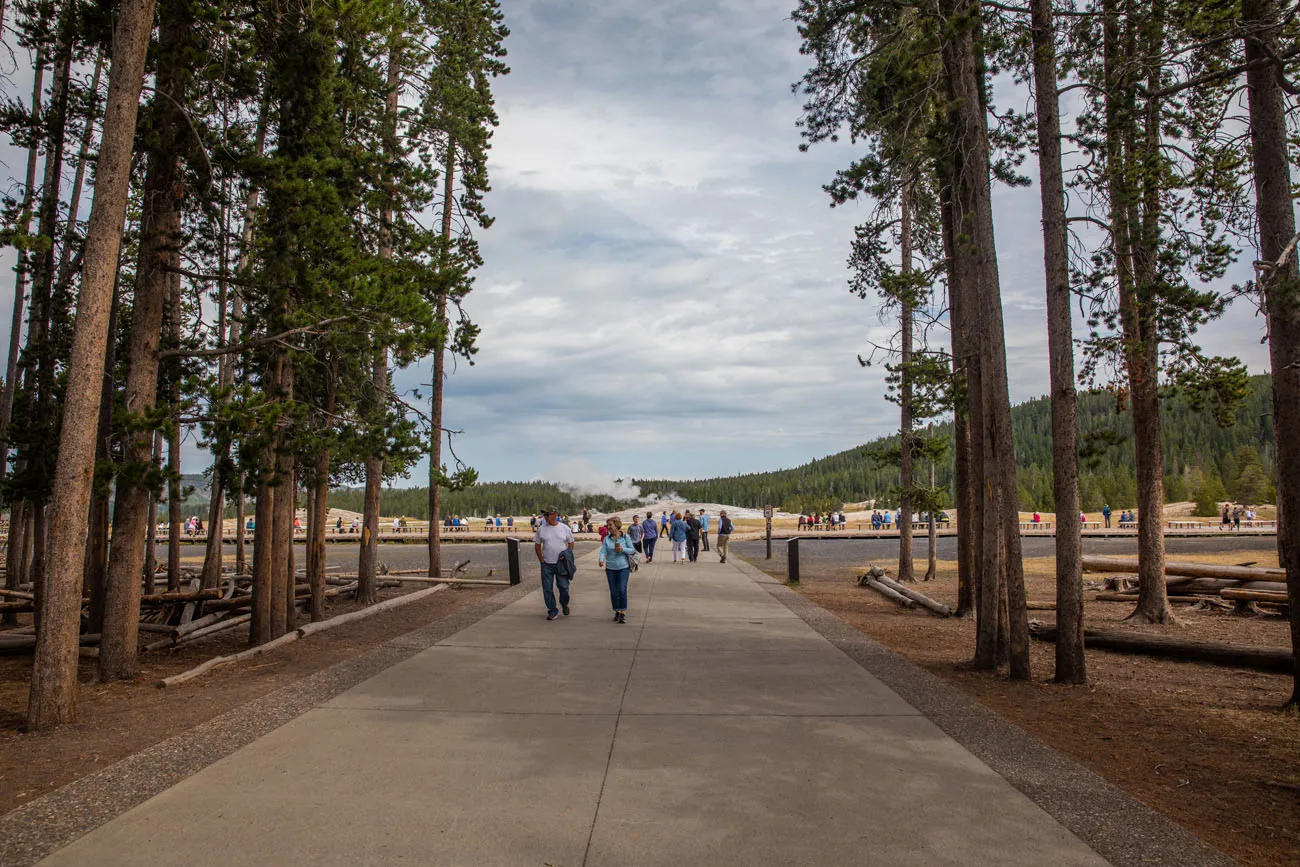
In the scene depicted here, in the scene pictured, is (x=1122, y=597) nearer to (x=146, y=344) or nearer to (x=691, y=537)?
(x=691, y=537)

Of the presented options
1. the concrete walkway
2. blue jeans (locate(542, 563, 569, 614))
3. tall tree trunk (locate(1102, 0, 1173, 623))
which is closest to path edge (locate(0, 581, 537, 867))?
the concrete walkway

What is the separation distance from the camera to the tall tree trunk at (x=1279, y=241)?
23.5 ft

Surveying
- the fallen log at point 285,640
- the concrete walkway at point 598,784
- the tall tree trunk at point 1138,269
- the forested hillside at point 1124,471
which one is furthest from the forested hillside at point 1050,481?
the concrete walkway at point 598,784

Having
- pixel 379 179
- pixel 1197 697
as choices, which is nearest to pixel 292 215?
pixel 379 179

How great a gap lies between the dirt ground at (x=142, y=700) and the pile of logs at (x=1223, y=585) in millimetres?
14136

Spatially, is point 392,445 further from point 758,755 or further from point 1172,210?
point 1172,210

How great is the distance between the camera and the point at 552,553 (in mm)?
13297

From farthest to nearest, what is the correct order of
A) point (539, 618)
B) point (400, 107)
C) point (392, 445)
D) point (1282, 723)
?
point (400, 107)
point (539, 618)
point (392, 445)
point (1282, 723)

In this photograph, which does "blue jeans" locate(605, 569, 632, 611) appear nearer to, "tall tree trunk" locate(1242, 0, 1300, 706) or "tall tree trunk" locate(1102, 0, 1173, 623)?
"tall tree trunk" locate(1102, 0, 1173, 623)

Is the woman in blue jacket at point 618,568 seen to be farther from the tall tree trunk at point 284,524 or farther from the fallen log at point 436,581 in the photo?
the fallen log at point 436,581

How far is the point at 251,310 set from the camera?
12.5 metres

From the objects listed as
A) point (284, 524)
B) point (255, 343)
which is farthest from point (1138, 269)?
point (284, 524)

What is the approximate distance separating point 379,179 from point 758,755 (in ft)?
31.1

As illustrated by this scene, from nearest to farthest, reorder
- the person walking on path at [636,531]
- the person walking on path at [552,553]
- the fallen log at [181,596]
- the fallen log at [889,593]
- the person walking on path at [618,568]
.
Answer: the fallen log at [181,596]
the person walking on path at [618,568]
the person walking on path at [552,553]
the fallen log at [889,593]
the person walking on path at [636,531]
